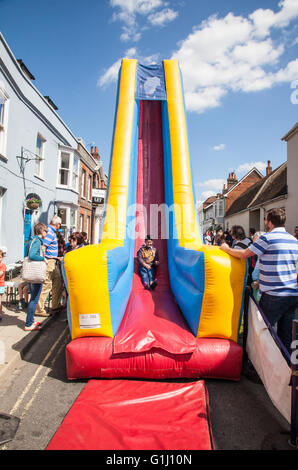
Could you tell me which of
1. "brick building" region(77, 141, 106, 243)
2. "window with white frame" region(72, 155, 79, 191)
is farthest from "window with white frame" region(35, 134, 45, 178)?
"brick building" region(77, 141, 106, 243)

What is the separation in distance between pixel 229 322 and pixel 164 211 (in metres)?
3.92

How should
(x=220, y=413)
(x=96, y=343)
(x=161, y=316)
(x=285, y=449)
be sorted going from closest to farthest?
(x=285, y=449)
(x=220, y=413)
(x=96, y=343)
(x=161, y=316)

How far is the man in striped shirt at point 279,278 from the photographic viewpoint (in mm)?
2920

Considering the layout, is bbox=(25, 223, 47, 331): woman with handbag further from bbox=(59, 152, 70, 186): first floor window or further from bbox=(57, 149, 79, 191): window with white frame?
bbox=(59, 152, 70, 186): first floor window

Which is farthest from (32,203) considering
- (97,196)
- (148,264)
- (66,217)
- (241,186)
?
(241,186)

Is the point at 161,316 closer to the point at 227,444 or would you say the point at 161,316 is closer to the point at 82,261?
the point at 82,261

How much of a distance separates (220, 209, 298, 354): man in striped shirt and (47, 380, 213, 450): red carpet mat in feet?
3.47

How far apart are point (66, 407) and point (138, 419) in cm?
75

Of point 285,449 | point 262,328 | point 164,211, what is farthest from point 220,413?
point 164,211

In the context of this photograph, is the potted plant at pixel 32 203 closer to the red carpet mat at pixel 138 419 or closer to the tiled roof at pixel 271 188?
the red carpet mat at pixel 138 419

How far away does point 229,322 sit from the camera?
10.6 ft

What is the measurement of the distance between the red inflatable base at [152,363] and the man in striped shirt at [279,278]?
556 mm

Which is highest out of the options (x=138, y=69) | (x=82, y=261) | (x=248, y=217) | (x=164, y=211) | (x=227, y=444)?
(x=138, y=69)

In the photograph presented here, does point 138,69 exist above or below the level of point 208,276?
above
